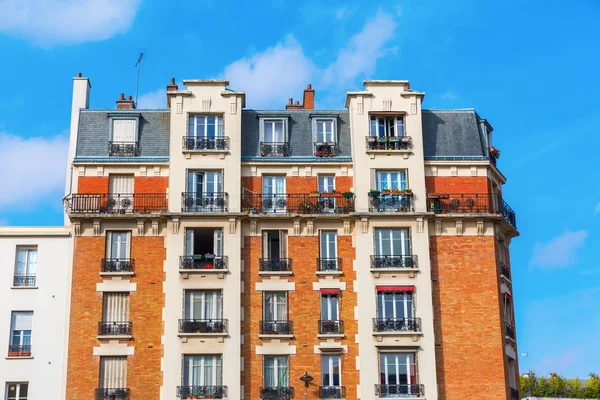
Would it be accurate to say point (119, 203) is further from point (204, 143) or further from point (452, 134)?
point (452, 134)

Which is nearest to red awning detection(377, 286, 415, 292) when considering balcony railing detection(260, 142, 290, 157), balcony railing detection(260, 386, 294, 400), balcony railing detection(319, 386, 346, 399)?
balcony railing detection(319, 386, 346, 399)

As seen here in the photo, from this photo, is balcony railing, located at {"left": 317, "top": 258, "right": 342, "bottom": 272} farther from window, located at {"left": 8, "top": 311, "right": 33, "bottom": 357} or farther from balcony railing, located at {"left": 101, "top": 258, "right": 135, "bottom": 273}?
window, located at {"left": 8, "top": 311, "right": 33, "bottom": 357}

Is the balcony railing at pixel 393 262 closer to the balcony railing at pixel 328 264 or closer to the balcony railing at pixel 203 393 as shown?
the balcony railing at pixel 328 264

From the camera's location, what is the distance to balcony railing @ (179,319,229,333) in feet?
124

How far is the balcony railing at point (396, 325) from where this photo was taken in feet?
125

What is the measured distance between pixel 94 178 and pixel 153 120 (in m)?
3.76

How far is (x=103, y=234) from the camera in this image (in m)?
39.4

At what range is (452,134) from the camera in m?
42.2

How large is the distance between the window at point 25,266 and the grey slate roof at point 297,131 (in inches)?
389

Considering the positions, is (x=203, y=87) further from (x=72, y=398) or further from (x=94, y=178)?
(x=72, y=398)

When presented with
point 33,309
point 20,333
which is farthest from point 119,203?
point 20,333

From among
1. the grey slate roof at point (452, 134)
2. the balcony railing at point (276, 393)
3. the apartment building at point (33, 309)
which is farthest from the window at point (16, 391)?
the grey slate roof at point (452, 134)

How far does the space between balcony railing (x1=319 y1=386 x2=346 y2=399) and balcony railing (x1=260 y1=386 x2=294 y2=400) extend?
1.23 meters

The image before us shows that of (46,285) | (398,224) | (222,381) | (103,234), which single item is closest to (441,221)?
(398,224)
